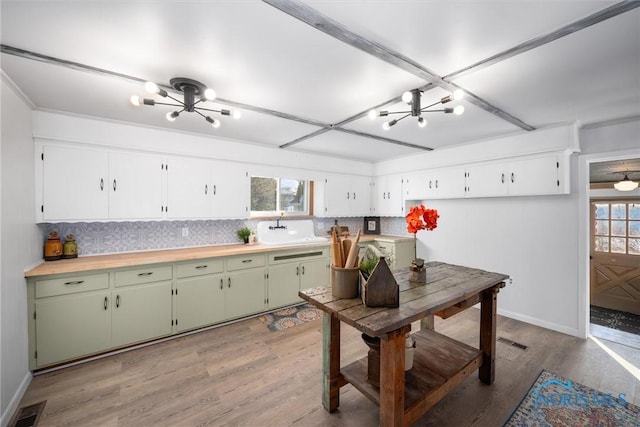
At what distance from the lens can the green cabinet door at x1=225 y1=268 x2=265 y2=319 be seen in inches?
130

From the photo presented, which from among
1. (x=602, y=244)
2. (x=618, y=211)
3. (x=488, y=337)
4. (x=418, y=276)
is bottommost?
(x=488, y=337)

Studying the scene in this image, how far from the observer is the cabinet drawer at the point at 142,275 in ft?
8.71

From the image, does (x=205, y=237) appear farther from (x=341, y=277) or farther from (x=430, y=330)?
(x=430, y=330)

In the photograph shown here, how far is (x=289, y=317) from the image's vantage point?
353 cm

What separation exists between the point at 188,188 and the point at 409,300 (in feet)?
9.48

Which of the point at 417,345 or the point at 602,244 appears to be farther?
the point at 602,244

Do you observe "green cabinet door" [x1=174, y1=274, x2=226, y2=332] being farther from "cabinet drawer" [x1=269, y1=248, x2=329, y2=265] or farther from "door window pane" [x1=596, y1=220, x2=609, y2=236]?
"door window pane" [x1=596, y1=220, x2=609, y2=236]

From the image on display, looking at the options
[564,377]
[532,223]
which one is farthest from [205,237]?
[532,223]

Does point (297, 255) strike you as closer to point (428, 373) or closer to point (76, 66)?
point (428, 373)

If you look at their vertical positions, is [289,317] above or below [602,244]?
below

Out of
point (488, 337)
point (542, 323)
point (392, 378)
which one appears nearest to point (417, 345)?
point (488, 337)

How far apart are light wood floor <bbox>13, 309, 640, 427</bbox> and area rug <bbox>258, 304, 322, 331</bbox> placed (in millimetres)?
213

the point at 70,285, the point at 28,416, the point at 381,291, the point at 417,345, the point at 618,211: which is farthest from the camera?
the point at 618,211

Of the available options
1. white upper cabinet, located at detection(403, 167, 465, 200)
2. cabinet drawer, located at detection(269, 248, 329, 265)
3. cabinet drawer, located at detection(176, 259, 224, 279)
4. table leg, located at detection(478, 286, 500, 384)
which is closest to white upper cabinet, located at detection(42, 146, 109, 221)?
cabinet drawer, located at detection(176, 259, 224, 279)
